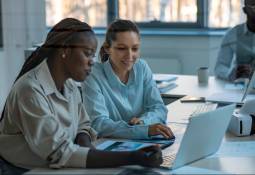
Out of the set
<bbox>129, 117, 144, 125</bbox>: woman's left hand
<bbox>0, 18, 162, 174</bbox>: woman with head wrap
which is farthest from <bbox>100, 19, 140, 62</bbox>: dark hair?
<bbox>0, 18, 162, 174</bbox>: woman with head wrap

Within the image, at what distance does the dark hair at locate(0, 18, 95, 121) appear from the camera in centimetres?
173

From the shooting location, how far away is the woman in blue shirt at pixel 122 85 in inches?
87.5

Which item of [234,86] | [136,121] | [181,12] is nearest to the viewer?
[136,121]

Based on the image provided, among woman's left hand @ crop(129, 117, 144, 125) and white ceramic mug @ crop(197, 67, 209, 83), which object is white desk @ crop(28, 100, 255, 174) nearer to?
woman's left hand @ crop(129, 117, 144, 125)

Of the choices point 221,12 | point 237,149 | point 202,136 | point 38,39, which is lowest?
point 237,149

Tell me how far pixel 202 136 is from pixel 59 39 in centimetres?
60

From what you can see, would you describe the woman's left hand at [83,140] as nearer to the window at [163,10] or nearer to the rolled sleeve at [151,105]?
the rolled sleeve at [151,105]

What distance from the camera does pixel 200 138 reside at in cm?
164

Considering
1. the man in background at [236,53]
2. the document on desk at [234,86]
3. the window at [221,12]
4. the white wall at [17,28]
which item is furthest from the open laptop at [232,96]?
the window at [221,12]

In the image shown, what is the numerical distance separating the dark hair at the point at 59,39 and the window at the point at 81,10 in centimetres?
116

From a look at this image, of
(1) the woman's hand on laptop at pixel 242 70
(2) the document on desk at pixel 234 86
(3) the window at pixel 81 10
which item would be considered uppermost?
(3) the window at pixel 81 10

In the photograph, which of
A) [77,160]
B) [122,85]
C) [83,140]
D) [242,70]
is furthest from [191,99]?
[77,160]

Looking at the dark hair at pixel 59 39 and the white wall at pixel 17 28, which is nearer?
the dark hair at pixel 59 39

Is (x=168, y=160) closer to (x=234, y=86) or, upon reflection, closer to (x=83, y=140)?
(x=83, y=140)
